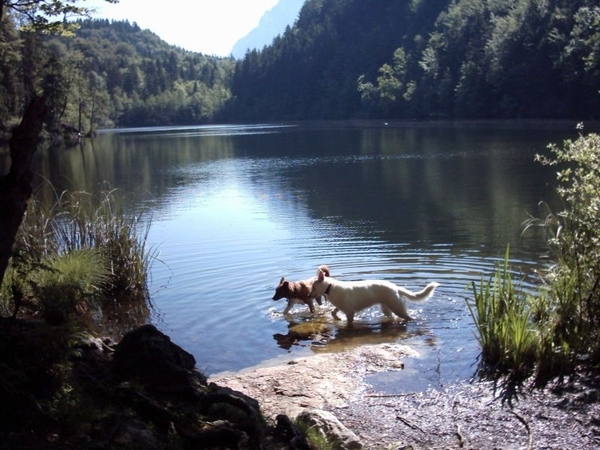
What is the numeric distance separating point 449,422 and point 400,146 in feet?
178

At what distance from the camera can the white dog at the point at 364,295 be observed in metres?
11.3

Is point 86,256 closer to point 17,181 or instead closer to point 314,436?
point 17,181

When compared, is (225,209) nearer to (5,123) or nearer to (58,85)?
(5,123)

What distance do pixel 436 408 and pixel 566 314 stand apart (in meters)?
2.02

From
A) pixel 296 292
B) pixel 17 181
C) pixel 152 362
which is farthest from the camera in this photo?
pixel 296 292

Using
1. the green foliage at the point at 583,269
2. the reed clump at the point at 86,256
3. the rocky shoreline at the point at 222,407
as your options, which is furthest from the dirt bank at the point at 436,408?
the reed clump at the point at 86,256

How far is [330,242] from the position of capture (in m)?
19.0

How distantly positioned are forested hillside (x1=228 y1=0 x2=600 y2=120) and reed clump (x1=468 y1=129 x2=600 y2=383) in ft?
154

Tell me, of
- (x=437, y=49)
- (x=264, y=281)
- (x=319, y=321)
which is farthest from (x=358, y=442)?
(x=437, y=49)

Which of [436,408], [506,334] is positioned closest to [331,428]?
[436,408]

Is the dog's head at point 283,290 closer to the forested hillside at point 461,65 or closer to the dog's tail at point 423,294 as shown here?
the dog's tail at point 423,294

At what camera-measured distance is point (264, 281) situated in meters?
15.0

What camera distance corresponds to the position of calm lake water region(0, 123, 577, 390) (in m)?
10.8

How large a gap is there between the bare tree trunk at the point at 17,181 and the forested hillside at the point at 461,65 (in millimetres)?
51136
